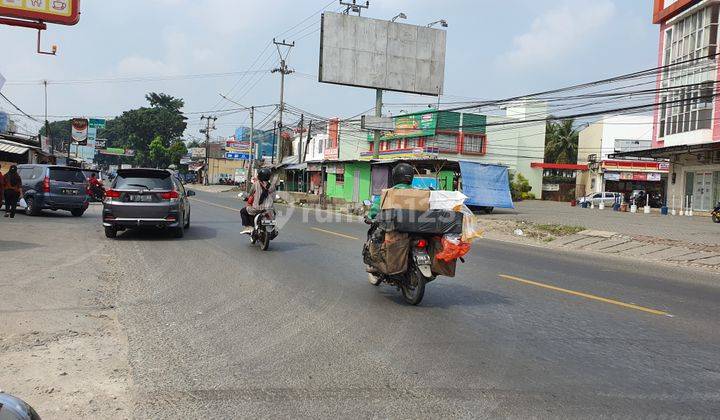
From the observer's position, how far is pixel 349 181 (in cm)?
4194

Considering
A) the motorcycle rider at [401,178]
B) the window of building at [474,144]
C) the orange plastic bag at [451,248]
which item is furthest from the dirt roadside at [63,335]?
the window of building at [474,144]

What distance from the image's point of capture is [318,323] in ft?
20.5

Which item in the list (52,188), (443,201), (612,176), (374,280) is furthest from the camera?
(612,176)

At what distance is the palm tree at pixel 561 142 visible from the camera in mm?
61594

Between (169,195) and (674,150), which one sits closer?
(169,195)

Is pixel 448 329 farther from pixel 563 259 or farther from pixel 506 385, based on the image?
pixel 563 259

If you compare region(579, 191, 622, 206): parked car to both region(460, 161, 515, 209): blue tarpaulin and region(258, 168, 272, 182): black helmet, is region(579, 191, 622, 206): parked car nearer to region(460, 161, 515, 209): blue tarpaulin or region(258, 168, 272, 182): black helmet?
region(460, 161, 515, 209): blue tarpaulin

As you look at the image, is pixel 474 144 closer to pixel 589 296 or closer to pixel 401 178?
pixel 589 296

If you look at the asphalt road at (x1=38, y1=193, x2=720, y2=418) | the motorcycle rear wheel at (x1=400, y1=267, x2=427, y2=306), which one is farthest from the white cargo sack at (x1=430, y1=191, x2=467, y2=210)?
the asphalt road at (x1=38, y1=193, x2=720, y2=418)

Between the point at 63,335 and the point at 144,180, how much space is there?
8851 mm

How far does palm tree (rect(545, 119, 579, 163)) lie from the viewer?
61594mm

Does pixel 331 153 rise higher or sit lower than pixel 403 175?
higher

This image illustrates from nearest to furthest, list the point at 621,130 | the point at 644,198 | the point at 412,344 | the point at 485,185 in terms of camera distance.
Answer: the point at 412,344
the point at 485,185
the point at 644,198
the point at 621,130

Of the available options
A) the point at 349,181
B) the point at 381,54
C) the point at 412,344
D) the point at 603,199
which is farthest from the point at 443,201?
the point at 603,199
